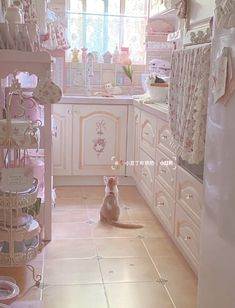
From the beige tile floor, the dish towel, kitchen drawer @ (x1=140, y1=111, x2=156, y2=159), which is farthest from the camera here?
kitchen drawer @ (x1=140, y1=111, x2=156, y2=159)

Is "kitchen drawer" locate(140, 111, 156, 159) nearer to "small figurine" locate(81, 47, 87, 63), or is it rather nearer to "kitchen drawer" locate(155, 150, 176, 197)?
"kitchen drawer" locate(155, 150, 176, 197)

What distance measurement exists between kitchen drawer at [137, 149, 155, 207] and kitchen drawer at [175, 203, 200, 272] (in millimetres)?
680

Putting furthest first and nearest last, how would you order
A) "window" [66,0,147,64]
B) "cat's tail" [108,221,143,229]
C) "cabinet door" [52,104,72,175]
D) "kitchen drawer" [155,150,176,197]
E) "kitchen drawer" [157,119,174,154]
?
1. "window" [66,0,147,64]
2. "cabinet door" [52,104,72,175]
3. "cat's tail" [108,221,143,229]
4. "kitchen drawer" [157,119,174,154]
5. "kitchen drawer" [155,150,176,197]

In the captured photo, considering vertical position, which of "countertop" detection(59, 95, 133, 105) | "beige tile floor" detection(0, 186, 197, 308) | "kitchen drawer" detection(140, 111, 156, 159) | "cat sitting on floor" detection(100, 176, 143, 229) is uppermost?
"countertop" detection(59, 95, 133, 105)

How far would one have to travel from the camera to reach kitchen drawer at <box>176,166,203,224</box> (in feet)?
7.26

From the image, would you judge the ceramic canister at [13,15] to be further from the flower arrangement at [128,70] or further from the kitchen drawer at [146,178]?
the flower arrangement at [128,70]

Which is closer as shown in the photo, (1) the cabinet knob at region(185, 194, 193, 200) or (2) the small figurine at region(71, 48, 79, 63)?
(1) the cabinet knob at region(185, 194, 193, 200)

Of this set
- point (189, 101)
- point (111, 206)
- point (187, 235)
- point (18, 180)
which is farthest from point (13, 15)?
point (187, 235)

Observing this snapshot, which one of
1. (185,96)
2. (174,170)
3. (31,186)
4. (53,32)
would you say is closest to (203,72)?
(185,96)

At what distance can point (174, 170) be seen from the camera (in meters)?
2.63

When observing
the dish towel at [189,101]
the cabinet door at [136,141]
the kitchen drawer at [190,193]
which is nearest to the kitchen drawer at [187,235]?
the kitchen drawer at [190,193]

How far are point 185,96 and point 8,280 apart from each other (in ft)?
4.33

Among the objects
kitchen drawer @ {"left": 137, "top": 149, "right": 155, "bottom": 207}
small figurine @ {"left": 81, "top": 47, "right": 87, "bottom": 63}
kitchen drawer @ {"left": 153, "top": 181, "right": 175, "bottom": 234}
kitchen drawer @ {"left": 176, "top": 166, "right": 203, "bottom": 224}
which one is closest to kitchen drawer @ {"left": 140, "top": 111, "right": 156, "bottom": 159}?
kitchen drawer @ {"left": 137, "top": 149, "right": 155, "bottom": 207}

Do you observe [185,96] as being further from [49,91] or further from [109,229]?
[109,229]
